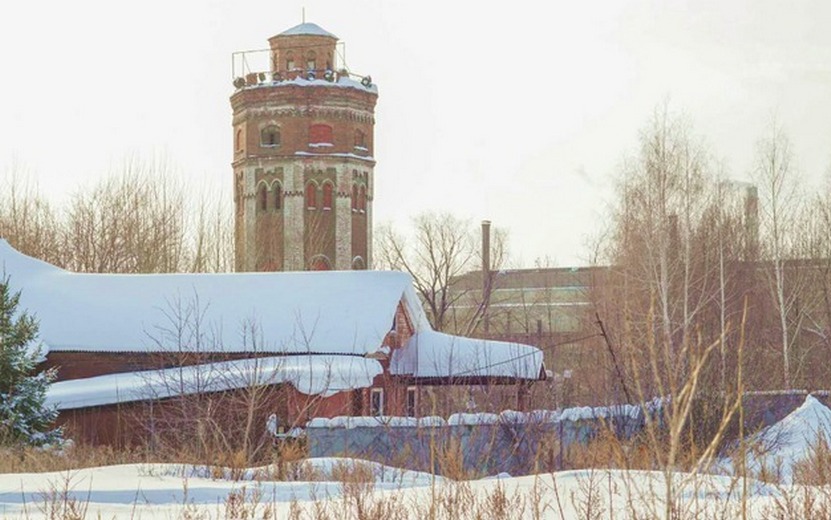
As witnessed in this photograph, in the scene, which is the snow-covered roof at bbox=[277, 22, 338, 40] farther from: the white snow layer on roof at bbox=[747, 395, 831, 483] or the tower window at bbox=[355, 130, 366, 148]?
the white snow layer on roof at bbox=[747, 395, 831, 483]

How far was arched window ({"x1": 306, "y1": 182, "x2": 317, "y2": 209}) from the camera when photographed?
45.8 meters

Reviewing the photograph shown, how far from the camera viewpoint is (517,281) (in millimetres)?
73062

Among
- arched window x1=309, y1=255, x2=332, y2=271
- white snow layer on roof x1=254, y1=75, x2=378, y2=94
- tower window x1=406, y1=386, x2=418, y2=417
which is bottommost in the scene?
tower window x1=406, y1=386, x2=418, y2=417

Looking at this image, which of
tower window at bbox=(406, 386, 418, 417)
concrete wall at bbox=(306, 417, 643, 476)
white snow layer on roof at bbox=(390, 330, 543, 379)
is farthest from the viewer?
tower window at bbox=(406, 386, 418, 417)

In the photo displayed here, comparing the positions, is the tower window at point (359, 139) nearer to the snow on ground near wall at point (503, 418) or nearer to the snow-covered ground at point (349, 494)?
the snow on ground near wall at point (503, 418)

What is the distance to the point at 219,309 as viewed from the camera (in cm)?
2558

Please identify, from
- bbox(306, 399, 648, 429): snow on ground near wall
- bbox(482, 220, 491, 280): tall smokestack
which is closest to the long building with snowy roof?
bbox(306, 399, 648, 429): snow on ground near wall

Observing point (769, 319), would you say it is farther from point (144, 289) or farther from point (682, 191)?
point (144, 289)

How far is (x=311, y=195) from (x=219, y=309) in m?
20.6

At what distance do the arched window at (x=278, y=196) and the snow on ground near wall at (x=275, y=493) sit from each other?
33.6 metres

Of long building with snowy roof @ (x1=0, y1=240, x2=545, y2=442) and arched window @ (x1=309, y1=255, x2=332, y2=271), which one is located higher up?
arched window @ (x1=309, y1=255, x2=332, y2=271)

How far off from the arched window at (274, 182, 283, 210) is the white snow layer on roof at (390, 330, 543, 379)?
19.3 m

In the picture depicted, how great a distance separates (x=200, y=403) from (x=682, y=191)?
17.8 m

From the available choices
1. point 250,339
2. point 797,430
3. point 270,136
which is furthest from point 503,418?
point 270,136
